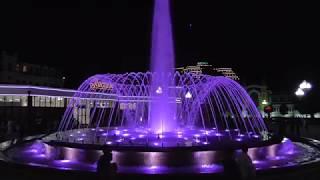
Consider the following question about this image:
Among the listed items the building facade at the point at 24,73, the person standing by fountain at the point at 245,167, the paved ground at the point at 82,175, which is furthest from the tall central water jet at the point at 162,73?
the building facade at the point at 24,73

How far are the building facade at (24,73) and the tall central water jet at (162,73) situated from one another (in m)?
48.0

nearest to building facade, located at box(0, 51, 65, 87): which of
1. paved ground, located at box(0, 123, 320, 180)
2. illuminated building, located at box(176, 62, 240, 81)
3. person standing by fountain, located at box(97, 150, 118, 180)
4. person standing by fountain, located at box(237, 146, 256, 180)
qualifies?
paved ground, located at box(0, 123, 320, 180)

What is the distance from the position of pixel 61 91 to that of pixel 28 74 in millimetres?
25887

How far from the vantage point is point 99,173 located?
34.3 ft

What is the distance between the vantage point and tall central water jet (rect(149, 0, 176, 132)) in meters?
24.7

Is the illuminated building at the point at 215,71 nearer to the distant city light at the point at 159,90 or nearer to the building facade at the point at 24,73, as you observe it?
the building facade at the point at 24,73

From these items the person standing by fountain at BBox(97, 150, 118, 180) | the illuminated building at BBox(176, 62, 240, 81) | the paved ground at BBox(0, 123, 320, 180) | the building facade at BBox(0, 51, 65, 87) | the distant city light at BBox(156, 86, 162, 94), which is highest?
the illuminated building at BBox(176, 62, 240, 81)

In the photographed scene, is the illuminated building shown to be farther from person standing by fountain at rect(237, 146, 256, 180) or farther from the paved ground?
person standing by fountain at rect(237, 146, 256, 180)

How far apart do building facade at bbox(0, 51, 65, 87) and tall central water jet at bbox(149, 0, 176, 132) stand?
4797cm

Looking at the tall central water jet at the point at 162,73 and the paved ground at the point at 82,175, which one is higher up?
the tall central water jet at the point at 162,73

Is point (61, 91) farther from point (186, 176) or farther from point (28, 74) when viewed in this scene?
→ point (186, 176)

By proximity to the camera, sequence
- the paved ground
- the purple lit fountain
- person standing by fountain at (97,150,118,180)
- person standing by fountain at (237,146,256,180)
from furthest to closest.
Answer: the purple lit fountain, the paved ground, person standing by fountain at (97,150,118,180), person standing by fountain at (237,146,256,180)

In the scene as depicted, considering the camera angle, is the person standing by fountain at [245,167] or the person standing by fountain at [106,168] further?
the person standing by fountain at [106,168]

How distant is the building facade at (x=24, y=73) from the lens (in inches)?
2820
